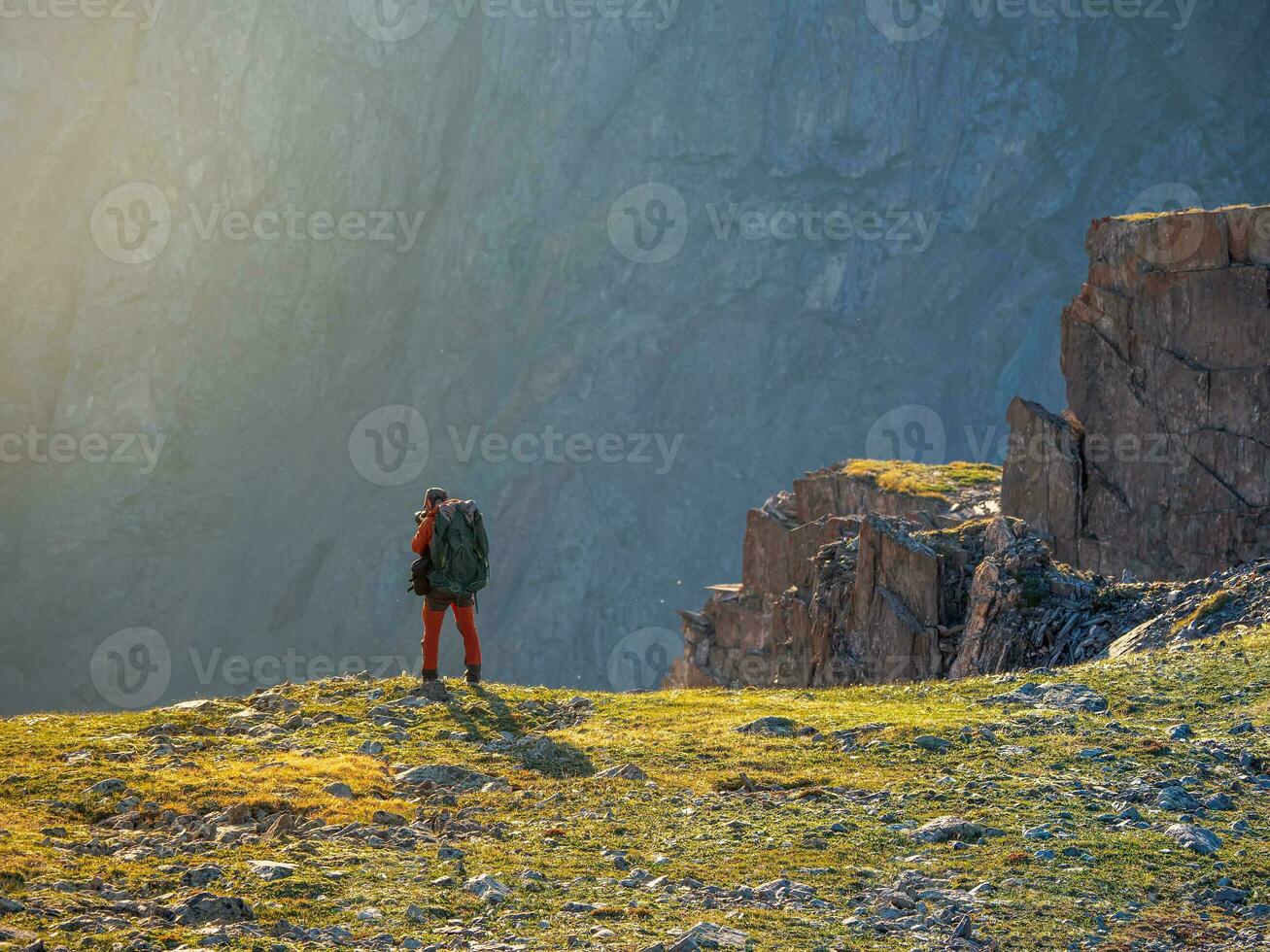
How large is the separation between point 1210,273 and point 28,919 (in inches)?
1088

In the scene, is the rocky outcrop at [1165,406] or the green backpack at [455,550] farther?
the rocky outcrop at [1165,406]

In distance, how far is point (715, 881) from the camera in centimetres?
890

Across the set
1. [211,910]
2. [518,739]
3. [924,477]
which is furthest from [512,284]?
[211,910]

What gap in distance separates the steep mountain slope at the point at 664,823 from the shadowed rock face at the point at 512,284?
298ft

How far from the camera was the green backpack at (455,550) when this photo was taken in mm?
16078

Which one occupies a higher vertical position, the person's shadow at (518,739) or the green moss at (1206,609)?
the green moss at (1206,609)

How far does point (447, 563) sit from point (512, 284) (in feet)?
333

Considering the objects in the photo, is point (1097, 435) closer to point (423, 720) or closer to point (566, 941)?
point (423, 720)

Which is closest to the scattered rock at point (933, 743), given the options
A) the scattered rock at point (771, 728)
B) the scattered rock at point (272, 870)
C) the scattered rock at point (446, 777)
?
the scattered rock at point (771, 728)

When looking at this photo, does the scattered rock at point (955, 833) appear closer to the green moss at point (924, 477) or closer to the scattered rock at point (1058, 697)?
the scattered rock at point (1058, 697)

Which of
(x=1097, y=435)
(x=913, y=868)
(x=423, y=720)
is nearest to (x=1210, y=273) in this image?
(x=1097, y=435)

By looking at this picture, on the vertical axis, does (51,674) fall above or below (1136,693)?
below

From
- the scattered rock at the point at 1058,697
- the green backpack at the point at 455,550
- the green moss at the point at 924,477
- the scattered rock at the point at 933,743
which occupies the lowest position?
the scattered rock at the point at 933,743

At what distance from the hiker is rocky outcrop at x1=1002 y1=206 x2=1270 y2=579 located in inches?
726
